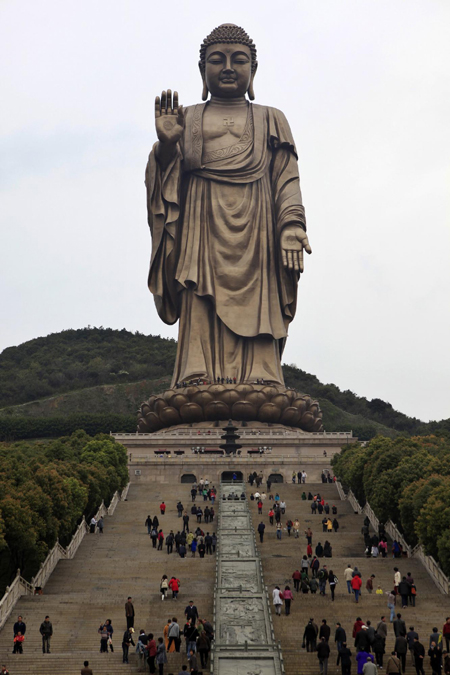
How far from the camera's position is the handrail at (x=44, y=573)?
12843mm

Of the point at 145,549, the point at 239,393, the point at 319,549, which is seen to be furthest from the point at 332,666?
the point at 239,393

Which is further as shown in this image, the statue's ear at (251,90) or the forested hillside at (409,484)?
the statue's ear at (251,90)

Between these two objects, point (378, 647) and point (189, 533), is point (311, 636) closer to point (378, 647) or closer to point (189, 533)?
point (378, 647)

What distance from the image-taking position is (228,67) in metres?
30.7

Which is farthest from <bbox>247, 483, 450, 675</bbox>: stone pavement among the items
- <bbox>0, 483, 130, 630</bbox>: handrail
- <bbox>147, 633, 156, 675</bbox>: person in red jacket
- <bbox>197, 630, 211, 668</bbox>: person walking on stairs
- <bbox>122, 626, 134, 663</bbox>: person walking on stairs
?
<bbox>0, 483, 130, 630</bbox>: handrail

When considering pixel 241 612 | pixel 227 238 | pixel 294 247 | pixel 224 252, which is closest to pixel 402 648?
pixel 241 612

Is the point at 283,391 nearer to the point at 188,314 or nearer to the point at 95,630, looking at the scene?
the point at 188,314

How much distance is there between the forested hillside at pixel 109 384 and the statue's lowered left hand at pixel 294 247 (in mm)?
18825

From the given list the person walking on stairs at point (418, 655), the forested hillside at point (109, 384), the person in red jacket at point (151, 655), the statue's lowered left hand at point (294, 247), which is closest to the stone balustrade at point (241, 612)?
the person in red jacket at point (151, 655)

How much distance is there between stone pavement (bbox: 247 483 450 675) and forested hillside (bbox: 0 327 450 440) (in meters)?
28.5

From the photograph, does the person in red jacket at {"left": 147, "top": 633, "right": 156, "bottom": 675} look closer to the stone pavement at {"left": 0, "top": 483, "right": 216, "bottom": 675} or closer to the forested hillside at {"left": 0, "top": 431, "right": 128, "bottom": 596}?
the stone pavement at {"left": 0, "top": 483, "right": 216, "bottom": 675}

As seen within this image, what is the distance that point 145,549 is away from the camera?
55.0ft

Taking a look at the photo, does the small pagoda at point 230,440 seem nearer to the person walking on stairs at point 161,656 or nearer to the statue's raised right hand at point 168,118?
the statue's raised right hand at point 168,118

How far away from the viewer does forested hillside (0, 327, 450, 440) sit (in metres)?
56.8
